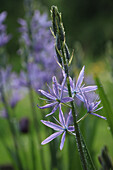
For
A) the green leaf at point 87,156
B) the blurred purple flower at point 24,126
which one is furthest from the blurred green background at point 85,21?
the green leaf at point 87,156

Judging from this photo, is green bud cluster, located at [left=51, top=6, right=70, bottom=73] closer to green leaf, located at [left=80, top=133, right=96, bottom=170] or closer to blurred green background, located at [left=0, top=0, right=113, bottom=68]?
green leaf, located at [left=80, top=133, right=96, bottom=170]

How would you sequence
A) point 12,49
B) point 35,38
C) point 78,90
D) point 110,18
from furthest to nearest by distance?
point 110,18 < point 12,49 < point 35,38 < point 78,90

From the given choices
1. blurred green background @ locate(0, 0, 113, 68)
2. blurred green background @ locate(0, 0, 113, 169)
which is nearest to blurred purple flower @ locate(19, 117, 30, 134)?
blurred green background @ locate(0, 0, 113, 169)

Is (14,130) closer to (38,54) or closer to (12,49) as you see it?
(38,54)

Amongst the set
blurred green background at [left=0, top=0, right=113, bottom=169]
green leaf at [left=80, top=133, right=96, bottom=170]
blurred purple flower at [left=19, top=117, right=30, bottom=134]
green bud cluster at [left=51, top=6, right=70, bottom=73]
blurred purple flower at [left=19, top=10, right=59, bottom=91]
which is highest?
blurred green background at [left=0, top=0, right=113, bottom=169]

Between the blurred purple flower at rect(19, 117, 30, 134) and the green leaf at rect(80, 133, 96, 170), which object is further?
Answer: the blurred purple flower at rect(19, 117, 30, 134)

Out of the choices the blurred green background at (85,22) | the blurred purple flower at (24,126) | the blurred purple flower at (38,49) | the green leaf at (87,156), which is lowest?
the green leaf at (87,156)

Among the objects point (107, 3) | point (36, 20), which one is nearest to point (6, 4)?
point (107, 3)

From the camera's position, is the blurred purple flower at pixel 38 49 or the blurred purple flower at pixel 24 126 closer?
the blurred purple flower at pixel 38 49

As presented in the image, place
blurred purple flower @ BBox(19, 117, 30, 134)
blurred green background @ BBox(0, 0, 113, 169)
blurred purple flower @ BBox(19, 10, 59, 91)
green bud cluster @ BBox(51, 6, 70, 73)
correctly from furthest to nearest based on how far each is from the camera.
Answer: blurred green background @ BBox(0, 0, 113, 169) → blurred purple flower @ BBox(19, 117, 30, 134) → blurred purple flower @ BBox(19, 10, 59, 91) → green bud cluster @ BBox(51, 6, 70, 73)

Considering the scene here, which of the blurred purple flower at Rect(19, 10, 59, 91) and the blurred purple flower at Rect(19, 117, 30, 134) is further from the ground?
the blurred purple flower at Rect(19, 10, 59, 91)

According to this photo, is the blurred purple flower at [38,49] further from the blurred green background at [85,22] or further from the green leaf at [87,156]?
the blurred green background at [85,22]
